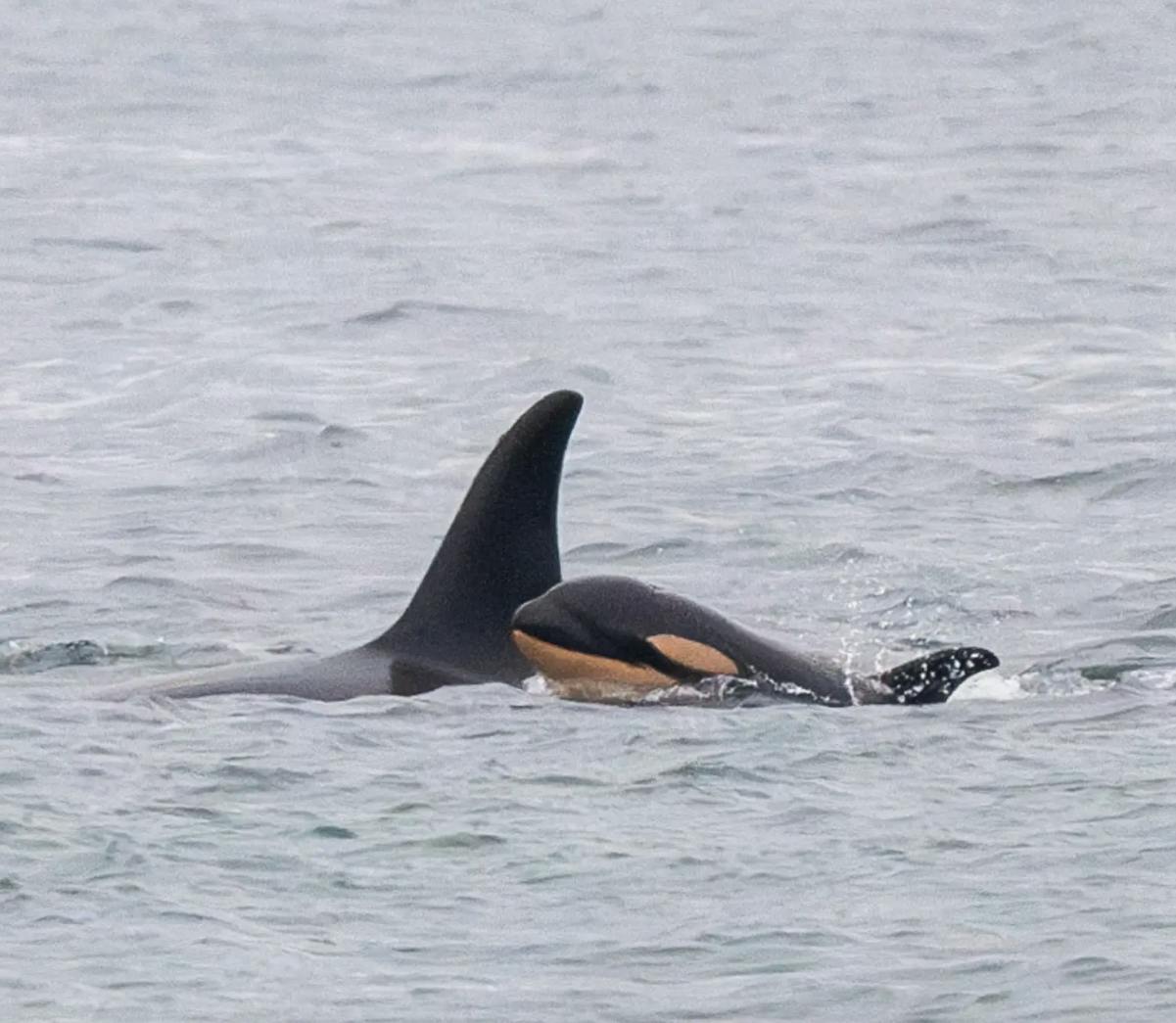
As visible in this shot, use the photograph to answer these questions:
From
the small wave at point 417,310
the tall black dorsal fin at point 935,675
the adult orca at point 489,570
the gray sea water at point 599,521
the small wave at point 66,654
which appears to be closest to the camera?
the gray sea water at point 599,521

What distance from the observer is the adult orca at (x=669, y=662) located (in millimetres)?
14344

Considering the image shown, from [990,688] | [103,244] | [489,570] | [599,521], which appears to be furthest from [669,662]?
[103,244]

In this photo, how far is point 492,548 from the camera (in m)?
15.1

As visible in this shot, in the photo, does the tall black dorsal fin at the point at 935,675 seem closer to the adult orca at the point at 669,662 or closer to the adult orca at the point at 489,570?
the adult orca at the point at 669,662

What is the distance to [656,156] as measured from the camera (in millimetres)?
40844

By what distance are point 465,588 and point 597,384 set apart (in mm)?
10413

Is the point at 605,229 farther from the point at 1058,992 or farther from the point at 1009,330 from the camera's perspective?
the point at 1058,992

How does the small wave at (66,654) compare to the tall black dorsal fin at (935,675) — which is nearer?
the tall black dorsal fin at (935,675)

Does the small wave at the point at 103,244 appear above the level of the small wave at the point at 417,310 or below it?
below

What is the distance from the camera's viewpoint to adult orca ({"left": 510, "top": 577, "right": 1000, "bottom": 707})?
47.1ft

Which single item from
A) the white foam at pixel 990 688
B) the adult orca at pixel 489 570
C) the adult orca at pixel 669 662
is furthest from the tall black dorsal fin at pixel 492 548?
the white foam at pixel 990 688

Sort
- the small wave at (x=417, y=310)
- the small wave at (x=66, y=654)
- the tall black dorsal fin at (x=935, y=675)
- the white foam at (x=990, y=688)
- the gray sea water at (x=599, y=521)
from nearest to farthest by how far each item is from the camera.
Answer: the gray sea water at (x=599, y=521) → the tall black dorsal fin at (x=935, y=675) → the white foam at (x=990, y=688) → the small wave at (x=66, y=654) → the small wave at (x=417, y=310)

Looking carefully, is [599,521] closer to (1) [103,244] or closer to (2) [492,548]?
(2) [492,548]

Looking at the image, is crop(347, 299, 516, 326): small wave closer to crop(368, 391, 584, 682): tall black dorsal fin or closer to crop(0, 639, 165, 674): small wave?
crop(0, 639, 165, 674): small wave
